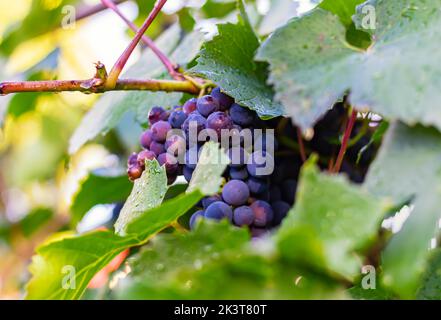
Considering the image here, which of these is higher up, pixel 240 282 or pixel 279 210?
pixel 240 282

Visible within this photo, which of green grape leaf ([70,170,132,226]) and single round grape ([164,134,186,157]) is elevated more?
single round grape ([164,134,186,157])

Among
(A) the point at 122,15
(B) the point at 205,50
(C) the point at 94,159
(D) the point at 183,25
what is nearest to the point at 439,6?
(B) the point at 205,50

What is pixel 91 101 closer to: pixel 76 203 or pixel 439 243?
pixel 76 203

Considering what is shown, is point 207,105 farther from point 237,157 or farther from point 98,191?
point 98,191

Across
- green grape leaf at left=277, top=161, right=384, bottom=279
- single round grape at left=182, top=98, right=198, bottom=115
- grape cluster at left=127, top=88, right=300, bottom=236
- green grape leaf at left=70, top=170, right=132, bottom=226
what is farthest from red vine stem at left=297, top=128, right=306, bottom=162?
green grape leaf at left=70, top=170, right=132, bottom=226

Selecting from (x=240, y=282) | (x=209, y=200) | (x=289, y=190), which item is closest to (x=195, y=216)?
(x=209, y=200)

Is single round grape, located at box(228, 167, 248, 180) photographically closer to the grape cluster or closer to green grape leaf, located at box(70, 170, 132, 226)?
the grape cluster

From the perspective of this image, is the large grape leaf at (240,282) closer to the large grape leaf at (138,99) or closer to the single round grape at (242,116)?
the single round grape at (242,116)
